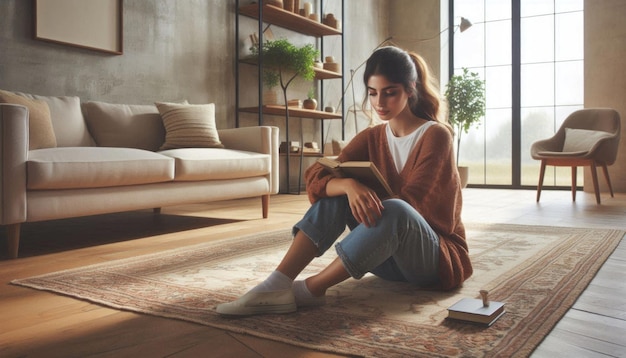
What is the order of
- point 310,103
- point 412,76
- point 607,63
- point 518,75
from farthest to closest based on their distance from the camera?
point 518,75, point 607,63, point 310,103, point 412,76

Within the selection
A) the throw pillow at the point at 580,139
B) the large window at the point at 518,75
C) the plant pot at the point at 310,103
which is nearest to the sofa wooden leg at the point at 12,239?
the plant pot at the point at 310,103

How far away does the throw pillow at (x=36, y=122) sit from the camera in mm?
2438

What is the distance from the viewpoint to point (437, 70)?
22.8 feet

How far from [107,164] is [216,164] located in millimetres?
685

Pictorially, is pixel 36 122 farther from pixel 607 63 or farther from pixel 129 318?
pixel 607 63

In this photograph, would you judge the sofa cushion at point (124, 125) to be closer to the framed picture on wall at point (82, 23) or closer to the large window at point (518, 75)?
the framed picture on wall at point (82, 23)

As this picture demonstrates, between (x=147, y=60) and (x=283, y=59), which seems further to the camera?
(x=283, y=59)

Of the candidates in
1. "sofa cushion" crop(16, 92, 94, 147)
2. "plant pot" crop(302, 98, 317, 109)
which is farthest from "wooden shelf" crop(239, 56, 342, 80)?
"sofa cushion" crop(16, 92, 94, 147)

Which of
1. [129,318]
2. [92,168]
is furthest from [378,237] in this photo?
[92,168]

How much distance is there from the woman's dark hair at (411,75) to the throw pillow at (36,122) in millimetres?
1772

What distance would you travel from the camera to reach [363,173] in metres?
1.28

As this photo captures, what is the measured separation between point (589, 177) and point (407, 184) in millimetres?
5329

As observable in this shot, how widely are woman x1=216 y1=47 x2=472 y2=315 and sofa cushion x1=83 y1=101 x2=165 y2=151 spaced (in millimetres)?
1956

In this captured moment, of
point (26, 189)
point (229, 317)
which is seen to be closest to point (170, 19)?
point (26, 189)
